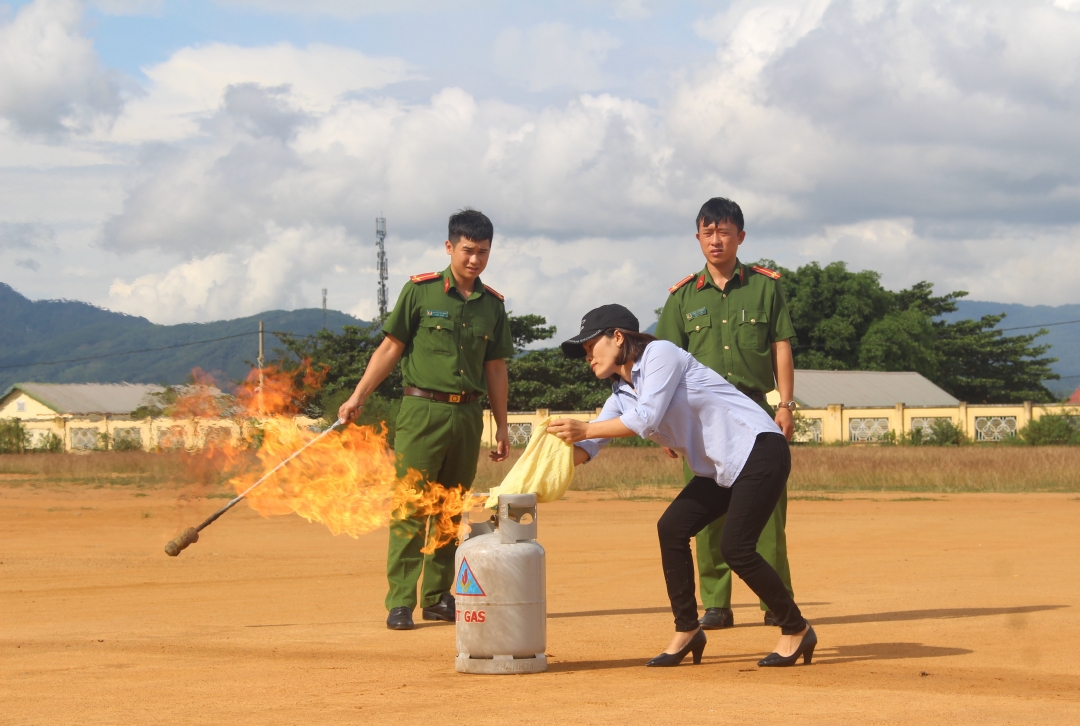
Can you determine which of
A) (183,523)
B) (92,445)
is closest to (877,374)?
(92,445)

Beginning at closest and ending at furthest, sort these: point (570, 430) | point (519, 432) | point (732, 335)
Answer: point (570, 430) → point (732, 335) → point (519, 432)

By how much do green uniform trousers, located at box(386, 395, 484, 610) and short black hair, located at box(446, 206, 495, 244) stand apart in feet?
3.47

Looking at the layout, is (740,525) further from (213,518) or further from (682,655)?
(213,518)

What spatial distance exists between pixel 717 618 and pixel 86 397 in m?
90.6

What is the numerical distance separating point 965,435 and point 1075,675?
4955 cm

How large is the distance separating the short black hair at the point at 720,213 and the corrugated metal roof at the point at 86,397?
82.1m

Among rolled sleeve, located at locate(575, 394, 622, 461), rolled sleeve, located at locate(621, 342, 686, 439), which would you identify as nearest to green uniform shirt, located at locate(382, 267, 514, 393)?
rolled sleeve, located at locate(575, 394, 622, 461)

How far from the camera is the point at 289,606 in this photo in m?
8.77

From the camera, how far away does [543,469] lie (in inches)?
243

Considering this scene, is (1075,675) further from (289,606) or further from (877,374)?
(877,374)

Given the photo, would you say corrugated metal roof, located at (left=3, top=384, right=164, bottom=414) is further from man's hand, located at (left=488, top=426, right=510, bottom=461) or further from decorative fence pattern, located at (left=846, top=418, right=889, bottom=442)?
man's hand, located at (left=488, top=426, right=510, bottom=461)

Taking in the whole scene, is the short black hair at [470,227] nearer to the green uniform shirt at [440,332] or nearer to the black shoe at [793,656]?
the green uniform shirt at [440,332]

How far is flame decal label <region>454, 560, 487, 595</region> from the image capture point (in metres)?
6.02

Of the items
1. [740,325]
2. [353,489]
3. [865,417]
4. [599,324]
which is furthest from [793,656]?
[865,417]
